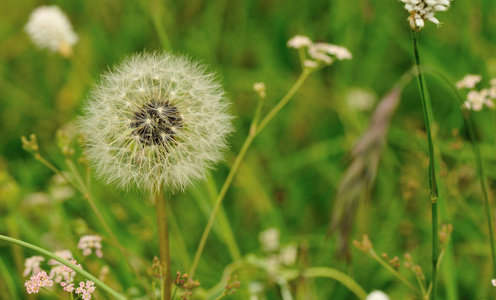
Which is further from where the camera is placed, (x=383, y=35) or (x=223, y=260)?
(x=383, y=35)

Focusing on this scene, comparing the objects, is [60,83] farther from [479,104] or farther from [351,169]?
[479,104]

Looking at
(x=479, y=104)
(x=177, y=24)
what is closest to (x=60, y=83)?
(x=177, y=24)

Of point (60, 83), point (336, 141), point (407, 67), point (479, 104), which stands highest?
point (60, 83)

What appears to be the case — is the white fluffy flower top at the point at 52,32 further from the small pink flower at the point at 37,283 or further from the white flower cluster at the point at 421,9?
the white flower cluster at the point at 421,9

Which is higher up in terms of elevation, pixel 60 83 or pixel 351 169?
pixel 60 83

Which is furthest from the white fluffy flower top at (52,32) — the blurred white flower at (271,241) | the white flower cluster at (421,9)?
the white flower cluster at (421,9)

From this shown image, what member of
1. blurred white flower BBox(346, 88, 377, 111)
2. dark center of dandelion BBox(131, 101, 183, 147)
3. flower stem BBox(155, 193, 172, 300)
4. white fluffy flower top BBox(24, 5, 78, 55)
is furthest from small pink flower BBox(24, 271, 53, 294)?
blurred white flower BBox(346, 88, 377, 111)
